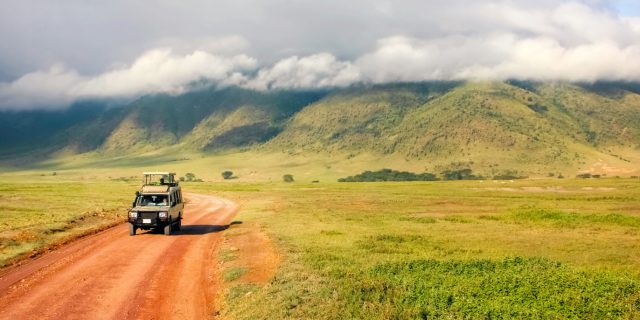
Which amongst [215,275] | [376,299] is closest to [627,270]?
[376,299]

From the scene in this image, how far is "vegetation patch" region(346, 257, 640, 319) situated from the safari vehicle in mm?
20492

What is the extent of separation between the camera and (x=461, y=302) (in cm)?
1702

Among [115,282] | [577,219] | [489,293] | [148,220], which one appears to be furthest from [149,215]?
[577,219]

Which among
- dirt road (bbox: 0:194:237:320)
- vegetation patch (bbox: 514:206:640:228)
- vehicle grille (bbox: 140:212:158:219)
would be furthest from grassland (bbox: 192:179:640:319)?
vehicle grille (bbox: 140:212:158:219)

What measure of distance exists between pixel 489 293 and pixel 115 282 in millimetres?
14991

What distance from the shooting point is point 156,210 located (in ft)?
126

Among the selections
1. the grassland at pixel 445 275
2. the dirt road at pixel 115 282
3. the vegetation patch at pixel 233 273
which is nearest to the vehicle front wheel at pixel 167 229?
the dirt road at pixel 115 282

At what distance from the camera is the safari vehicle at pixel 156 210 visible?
38281 millimetres

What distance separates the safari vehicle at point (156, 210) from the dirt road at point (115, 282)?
9.57 ft

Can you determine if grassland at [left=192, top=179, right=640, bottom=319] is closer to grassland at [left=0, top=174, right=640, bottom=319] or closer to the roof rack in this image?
grassland at [left=0, top=174, right=640, bottom=319]

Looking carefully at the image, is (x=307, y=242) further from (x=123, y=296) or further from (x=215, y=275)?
(x=123, y=296)

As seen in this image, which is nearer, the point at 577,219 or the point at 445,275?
the point at 445,275

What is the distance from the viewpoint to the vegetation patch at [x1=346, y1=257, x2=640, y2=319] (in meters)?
16.3

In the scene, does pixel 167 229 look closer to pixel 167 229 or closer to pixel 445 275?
pixel 167 229
